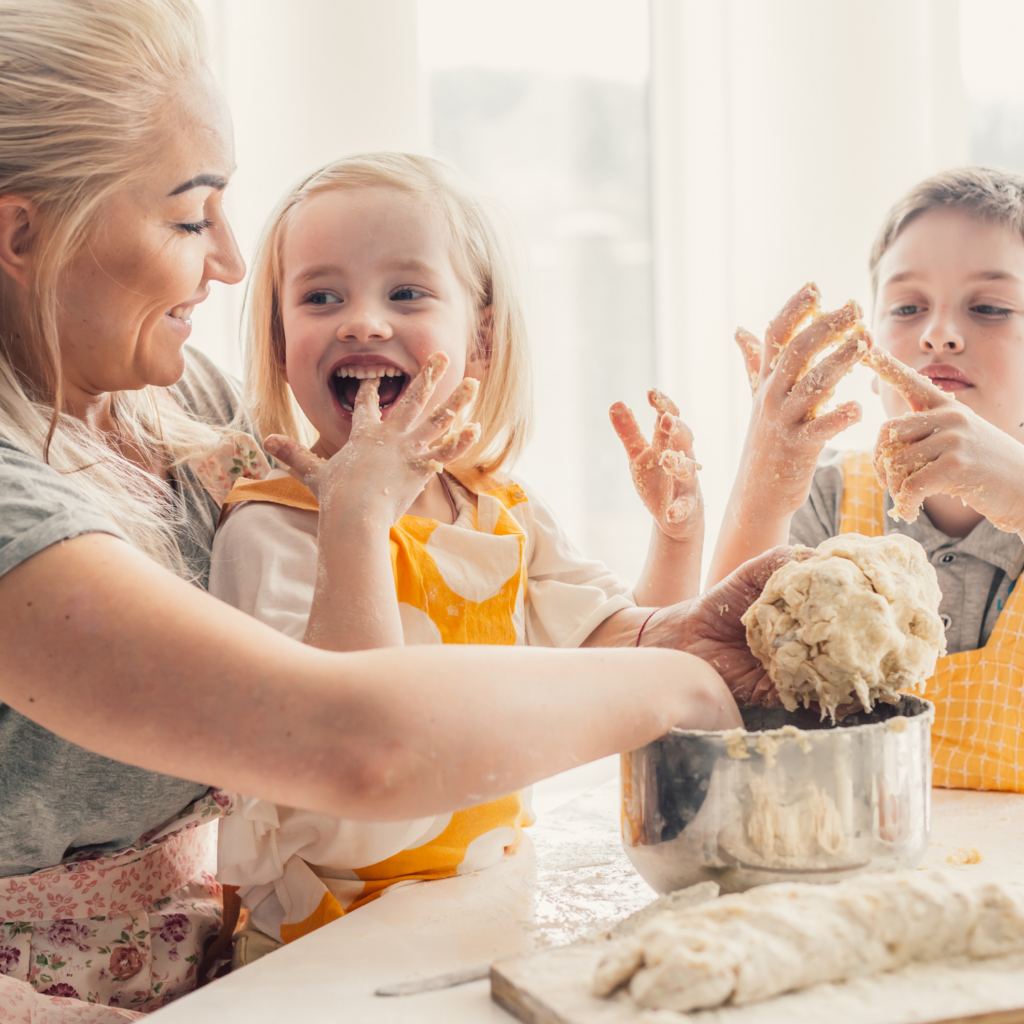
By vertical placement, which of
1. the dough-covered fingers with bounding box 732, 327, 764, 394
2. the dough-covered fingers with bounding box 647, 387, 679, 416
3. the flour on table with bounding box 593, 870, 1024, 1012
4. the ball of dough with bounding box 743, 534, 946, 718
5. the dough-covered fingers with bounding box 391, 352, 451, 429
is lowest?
the flour on table with bounding box 593, 870, 1024, 1012

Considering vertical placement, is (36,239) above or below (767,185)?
below

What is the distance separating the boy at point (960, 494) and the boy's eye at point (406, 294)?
0.41 meters

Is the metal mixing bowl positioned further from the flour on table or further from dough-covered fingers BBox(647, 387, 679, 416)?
dough-covered fingers BBox(647, 387, 679, 416)

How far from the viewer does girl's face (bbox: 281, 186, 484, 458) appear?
106 centimetres

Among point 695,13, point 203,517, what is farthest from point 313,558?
point 695,13

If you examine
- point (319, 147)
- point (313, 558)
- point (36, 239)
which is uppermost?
point (319, 147)

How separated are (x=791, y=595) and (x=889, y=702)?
118 millimetres

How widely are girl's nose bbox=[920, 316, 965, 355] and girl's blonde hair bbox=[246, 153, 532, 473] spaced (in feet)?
1.93

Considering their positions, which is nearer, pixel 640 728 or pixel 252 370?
pixel 640 728

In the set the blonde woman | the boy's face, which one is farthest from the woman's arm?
the boy's face

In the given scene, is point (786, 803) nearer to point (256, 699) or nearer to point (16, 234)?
point (256, 699)

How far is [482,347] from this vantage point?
125cm

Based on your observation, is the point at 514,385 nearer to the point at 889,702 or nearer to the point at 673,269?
the point at 889,702

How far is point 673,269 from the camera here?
277cm
